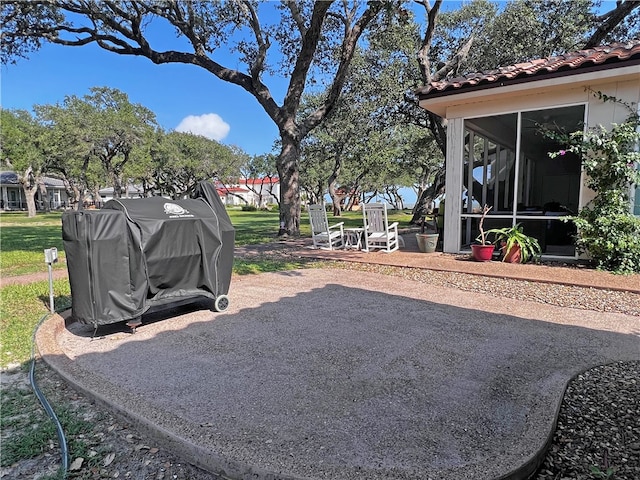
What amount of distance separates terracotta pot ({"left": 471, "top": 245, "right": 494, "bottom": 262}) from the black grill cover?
16.4ft

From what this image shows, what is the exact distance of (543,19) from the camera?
40.3 ft

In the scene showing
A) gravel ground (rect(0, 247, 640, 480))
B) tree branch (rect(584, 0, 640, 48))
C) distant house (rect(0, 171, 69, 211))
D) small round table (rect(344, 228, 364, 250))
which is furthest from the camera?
distant house (rect(0, 171, 69, 211))

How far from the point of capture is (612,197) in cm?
622

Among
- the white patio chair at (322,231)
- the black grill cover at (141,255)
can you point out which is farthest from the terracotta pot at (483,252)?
the black grill cover at (141,255)

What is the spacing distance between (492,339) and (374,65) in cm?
1341

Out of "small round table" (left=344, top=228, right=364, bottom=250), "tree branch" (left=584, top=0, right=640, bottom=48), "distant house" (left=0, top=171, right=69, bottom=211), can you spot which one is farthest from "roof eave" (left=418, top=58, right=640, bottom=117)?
"distant house" (left=0, top=171, right=69, bottom=211)

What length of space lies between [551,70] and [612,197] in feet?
7.94

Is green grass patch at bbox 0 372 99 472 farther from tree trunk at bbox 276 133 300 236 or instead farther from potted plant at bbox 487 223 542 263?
tree trunk at bbox 276 133 300 236

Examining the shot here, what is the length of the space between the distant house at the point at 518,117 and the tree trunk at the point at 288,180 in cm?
476

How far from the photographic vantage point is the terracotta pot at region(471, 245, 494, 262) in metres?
7.21

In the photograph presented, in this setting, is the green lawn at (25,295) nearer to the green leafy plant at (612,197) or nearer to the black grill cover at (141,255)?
the black grill cover at (141,255)

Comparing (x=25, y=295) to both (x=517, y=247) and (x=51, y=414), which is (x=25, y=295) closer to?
(x=51, y=414)

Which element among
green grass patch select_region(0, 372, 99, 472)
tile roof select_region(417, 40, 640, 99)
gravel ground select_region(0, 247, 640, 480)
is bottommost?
gravel ground select_region(0, 247, 640, 480)

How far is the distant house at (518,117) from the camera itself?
6.41 m
